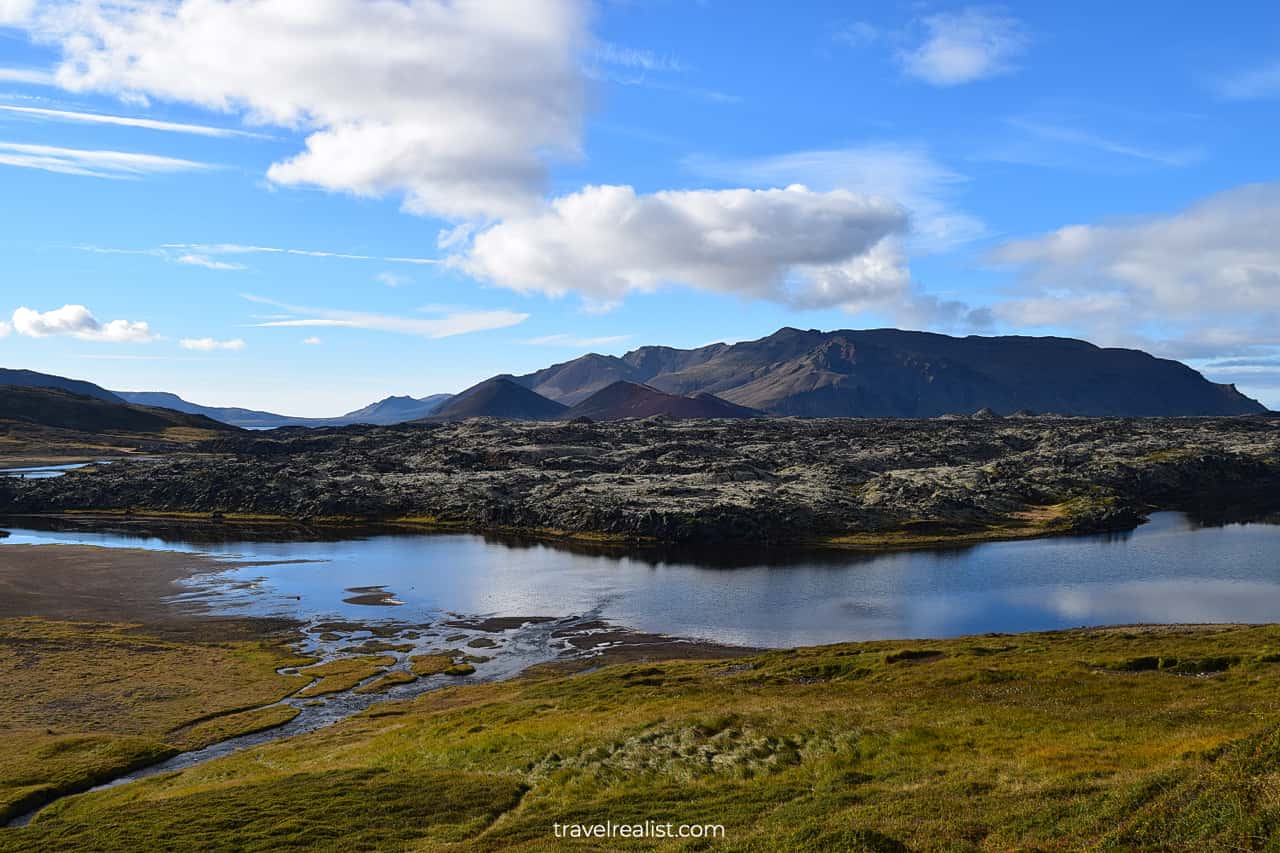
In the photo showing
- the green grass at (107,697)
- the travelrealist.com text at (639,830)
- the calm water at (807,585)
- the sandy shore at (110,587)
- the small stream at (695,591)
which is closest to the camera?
the travelrealist.com text at (639,830)

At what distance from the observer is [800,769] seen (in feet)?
118

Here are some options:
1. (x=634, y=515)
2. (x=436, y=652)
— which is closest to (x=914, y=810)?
(x=436, y=652)

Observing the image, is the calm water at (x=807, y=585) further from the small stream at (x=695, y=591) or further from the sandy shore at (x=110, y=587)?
the sandy shore at (x=110, y=587)

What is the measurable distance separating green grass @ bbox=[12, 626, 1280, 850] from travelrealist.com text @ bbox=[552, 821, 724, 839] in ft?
2.18

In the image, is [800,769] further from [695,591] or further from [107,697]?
[695,591]

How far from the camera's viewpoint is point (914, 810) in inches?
1074

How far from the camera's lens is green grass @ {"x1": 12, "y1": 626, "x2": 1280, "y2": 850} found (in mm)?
23906

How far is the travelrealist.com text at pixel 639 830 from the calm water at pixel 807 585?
57.6 meters

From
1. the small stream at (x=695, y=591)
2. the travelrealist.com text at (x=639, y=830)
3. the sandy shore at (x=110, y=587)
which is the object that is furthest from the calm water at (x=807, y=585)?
the travelrealist.com text at (x=639, y=830)

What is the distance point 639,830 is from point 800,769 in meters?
9.74

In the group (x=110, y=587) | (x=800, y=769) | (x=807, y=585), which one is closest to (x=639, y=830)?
(x=800, y=769)

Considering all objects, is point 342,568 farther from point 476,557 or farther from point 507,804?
point 507,804

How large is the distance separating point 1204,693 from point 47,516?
230m

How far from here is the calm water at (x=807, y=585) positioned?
93625 mm
